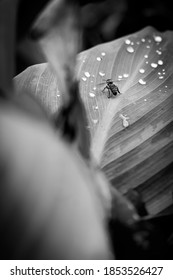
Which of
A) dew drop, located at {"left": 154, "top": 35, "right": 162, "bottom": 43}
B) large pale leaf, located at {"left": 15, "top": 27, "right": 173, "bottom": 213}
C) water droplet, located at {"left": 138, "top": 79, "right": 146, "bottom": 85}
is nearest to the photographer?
large pale leaf, located at {"left": 15, "top": 27, "right": 173, "bottom": 213}

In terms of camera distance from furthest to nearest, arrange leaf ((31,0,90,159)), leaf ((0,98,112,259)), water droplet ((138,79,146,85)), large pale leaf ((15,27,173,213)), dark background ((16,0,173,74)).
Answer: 1. dark background ((16,0,173,74))
2. water droplet ((138,79,146,85))
3. large pale leaf ((15,27,173,213))
4. leaf ((31,0,90,159))
5. leaf ((0,98,112,259))

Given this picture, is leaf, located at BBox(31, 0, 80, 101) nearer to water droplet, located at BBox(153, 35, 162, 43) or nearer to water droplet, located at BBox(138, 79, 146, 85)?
water droplet, located at BBox(138, 79, 146, 85)

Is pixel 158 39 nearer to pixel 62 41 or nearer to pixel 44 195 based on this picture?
pixel 62 41

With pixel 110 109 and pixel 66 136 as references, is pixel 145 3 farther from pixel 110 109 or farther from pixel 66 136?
pixel 66 136

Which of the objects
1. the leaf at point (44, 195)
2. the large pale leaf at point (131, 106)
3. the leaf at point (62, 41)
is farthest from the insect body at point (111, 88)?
the leaf at point (44, 195)

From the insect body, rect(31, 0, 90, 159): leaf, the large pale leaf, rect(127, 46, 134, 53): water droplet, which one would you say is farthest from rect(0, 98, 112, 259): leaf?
rect(127, 46, 134, 53): water droplet

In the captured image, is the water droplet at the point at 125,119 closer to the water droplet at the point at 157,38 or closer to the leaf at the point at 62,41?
the leaf at the point at 62,41

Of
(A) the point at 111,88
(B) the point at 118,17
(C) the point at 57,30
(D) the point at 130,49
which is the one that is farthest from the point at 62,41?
(B) the point at 118,17

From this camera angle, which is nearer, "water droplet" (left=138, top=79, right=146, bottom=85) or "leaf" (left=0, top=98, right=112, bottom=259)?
"leaf" (left=0, top=98, right=112, bottom=259)

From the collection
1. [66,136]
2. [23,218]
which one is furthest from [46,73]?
[23,218]
